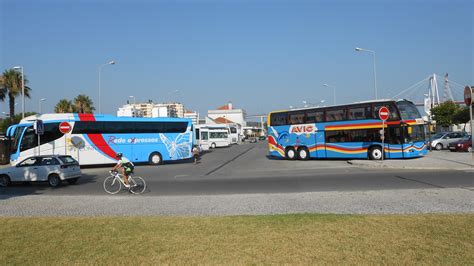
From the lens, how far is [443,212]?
856cm

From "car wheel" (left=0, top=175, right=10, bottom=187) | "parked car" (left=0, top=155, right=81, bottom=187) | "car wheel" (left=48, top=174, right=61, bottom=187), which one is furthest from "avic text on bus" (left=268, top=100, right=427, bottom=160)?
"car wheel" (left=0, top=175, right=10, bottom=187)

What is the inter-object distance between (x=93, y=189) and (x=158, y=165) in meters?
13.0

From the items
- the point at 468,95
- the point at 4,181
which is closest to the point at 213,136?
the point at 4,181

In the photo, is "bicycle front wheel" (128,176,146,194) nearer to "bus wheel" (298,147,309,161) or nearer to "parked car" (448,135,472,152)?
"bus wheel" (298,147,309,161)

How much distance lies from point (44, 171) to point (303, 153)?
59.8 feet

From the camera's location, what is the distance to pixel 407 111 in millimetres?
25359

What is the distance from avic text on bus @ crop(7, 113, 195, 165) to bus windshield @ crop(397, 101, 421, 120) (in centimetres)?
1450

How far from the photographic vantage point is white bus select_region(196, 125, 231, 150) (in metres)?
54.5

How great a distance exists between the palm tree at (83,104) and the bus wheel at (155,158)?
3429 centimetres

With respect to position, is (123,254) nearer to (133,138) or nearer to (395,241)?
(395,241)

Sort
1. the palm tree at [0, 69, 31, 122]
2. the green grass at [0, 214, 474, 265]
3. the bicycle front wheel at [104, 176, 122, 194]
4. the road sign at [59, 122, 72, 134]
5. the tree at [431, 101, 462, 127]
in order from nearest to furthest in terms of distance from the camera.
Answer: the green grass at [0, 214, 474, 265]
the bicycle front wheel at [104, 176, 122, 194]
the road sign at [59, 122, 72, 134]
the palm tree at [0, 69, 31, 122]
the tree at [431, 101, 462, 127]

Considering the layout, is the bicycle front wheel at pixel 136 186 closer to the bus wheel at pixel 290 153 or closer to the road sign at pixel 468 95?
the road sign at pixel 468 95

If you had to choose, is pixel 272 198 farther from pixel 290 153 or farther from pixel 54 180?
pixel 290 153

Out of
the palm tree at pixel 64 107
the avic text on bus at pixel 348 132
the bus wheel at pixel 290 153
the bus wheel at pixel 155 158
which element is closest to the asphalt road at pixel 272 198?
the avic text on bus at pixel 348 132
